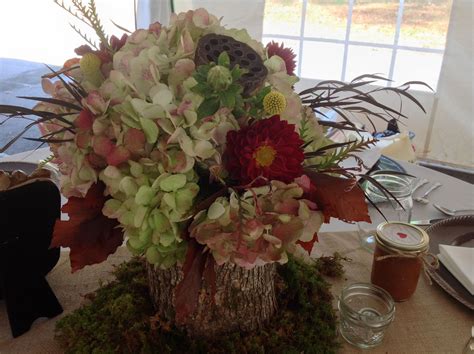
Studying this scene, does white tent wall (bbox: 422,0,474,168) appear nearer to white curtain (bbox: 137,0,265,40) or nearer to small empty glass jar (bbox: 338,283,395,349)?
white curtain (bbox: 137,0,265,40)

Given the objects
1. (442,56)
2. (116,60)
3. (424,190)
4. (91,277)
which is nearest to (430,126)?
(442,56)

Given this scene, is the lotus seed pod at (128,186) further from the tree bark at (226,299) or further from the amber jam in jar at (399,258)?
the amber jam in jar at (399,258)

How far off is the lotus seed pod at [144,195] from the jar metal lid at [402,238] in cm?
39

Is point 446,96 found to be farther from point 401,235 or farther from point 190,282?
point 190,282

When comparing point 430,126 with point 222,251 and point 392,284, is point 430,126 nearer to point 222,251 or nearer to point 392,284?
point 392,284

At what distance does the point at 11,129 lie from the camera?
2172 mm

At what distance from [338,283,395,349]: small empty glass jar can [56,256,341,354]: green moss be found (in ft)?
0.08

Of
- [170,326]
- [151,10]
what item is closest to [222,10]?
[151,10]

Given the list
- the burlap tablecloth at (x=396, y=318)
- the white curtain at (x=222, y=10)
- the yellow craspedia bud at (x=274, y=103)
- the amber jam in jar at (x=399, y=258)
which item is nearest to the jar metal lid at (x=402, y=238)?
the amber jam in jar at (x=399, y=258)

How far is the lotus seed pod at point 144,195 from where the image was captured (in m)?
0.43

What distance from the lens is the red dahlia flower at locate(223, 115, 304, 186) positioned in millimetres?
425

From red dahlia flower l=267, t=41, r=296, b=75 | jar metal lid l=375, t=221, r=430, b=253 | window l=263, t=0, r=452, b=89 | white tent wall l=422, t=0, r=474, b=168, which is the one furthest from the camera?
window l=263, t=0, r=452, b=89

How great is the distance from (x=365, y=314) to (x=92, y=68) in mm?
467

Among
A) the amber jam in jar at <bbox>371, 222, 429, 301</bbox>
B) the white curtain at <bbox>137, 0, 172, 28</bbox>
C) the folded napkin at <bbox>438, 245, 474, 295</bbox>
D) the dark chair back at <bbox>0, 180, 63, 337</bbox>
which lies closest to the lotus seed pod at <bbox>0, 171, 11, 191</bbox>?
the dark chair back at <bbox>0, 180, 63, 337</bbox>
